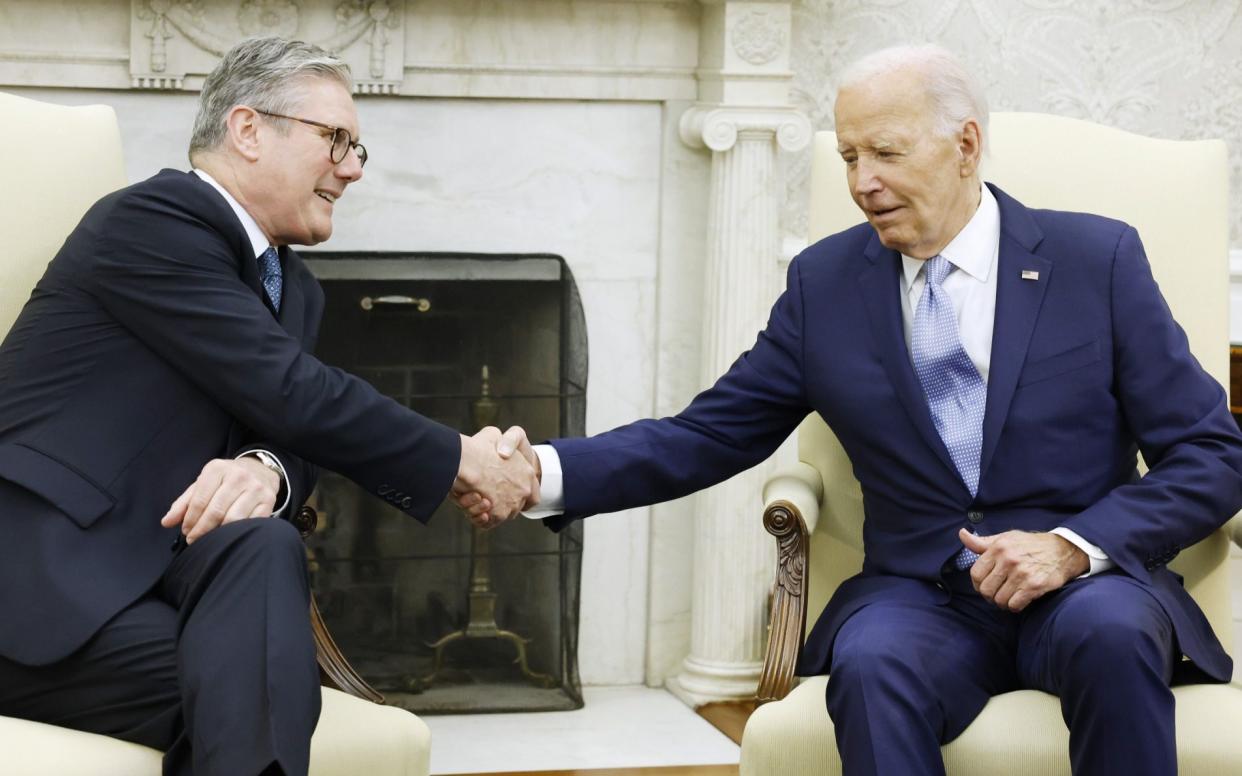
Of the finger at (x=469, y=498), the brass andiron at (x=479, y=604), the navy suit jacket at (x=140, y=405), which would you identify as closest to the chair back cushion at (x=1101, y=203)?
the finger at (x=469, y=498)

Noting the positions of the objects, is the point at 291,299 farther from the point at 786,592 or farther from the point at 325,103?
the point at 786,592

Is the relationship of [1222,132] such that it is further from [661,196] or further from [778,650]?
[778,650]

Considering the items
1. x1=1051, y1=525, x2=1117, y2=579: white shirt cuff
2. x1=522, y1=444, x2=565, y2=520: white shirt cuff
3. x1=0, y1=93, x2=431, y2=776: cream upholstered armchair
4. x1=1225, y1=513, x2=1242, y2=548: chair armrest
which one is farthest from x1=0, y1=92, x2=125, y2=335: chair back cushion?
x1=1225, y1=513, x2=1242, y2=548: chair armrest

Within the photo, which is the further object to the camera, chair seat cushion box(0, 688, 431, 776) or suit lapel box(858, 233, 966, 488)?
suit lapel box(858, 233, 966, 488)

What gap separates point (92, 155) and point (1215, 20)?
2877mm

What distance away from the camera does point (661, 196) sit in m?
3.80

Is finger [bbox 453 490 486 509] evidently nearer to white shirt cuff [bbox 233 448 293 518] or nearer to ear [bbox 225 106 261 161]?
white shirt cuff [bbox 233 448 293 518]

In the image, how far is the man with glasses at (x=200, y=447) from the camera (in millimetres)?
1810

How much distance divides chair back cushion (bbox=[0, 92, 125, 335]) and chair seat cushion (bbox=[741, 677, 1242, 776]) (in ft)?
3.98

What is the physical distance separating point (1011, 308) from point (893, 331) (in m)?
0.17

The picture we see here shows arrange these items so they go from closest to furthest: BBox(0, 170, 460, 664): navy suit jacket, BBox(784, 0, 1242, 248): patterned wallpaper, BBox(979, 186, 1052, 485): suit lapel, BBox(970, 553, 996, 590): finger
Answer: BBox(0, 170, 460, 664): navy suit jacket < BBox(970, 553, 996, 590): finger < BBox(979, 186, 1052, 485): suit lapel < BBox(784, 0, 1242, 248): patterned wallpaper

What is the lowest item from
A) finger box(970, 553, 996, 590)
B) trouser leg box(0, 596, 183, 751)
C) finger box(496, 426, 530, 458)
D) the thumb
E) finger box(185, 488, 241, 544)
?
trouser leg box(0, 596, 183, 751)

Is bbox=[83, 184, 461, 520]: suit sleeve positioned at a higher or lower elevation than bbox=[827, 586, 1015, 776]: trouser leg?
higher

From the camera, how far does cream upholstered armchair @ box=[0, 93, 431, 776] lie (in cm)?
175
